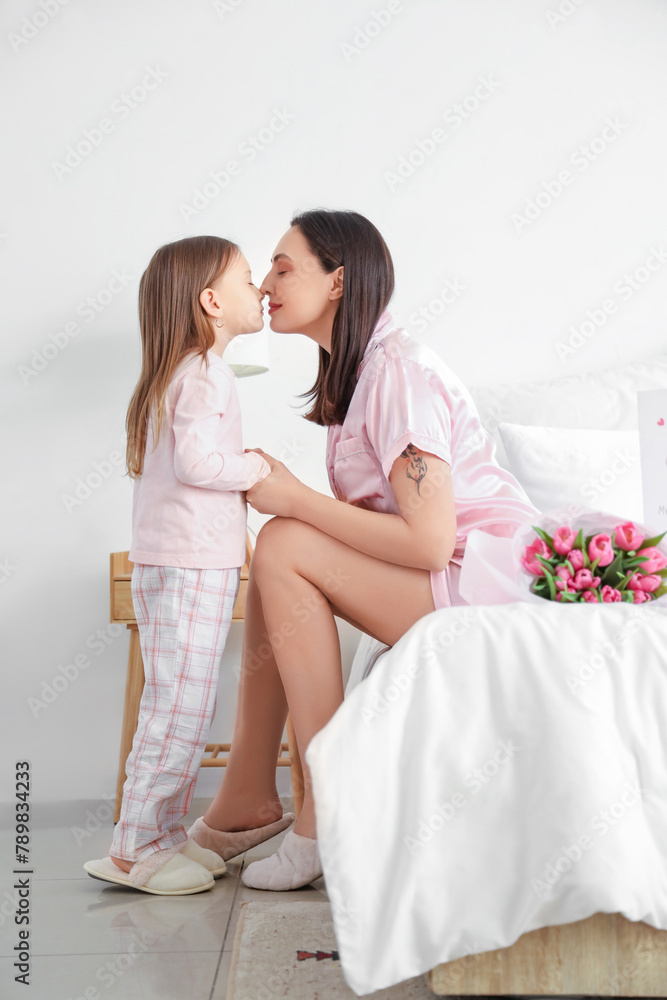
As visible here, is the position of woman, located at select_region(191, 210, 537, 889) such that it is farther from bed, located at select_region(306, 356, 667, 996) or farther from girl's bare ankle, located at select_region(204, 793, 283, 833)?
bed, located at select_region(306, 356, 667, 996)

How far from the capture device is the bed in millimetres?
838

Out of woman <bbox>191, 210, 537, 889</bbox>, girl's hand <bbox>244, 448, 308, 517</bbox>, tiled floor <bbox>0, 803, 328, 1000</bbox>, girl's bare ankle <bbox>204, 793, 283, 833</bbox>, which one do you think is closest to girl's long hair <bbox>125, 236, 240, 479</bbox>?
woman <bbox>191, 210, 537, 889</bbox>

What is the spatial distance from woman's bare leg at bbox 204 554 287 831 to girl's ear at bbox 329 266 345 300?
1.65ft

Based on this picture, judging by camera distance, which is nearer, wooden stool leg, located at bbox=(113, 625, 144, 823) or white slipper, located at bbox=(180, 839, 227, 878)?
white slipper, located at bbox=(180, 839, 227, 878)

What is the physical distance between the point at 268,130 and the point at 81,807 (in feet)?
5.85

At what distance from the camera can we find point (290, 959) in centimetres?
109

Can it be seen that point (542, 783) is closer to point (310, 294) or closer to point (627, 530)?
point (627, 530)

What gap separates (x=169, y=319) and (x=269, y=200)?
0.93 m

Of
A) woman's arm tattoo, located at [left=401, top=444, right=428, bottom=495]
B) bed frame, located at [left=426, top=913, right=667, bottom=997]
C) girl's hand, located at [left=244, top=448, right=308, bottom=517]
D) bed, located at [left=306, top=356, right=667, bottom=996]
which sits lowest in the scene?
bed frame, located at [left=426, top=913, right=667, bottom=997]

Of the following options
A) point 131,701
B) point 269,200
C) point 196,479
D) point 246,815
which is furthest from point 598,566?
point 269,200

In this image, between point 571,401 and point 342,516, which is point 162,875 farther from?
point 571,401

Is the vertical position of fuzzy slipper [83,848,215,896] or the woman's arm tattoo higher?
the woman's arm tattoo

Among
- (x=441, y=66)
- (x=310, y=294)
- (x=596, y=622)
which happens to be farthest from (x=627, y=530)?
(x=441, y=66)

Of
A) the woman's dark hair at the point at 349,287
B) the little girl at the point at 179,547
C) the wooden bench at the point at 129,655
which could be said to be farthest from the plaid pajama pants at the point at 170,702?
the wooden bench at the point at 129,655
